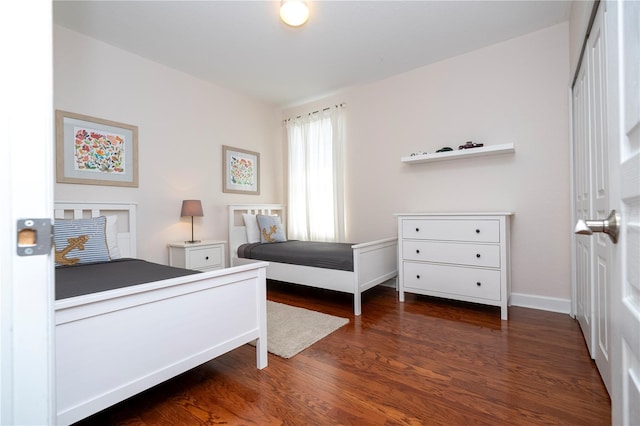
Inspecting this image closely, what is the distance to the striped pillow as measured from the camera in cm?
216

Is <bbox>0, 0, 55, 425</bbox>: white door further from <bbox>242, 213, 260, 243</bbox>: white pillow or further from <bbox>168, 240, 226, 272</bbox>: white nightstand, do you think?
<bbox>242, 213, 260, 243</bbox>: white pillow

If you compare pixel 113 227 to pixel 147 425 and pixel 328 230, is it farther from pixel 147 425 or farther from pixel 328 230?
pixel 328 230

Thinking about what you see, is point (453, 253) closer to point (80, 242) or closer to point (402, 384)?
point (402, 384)

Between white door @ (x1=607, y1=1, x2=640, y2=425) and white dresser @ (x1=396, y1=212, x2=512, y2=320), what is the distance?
2.18 metres

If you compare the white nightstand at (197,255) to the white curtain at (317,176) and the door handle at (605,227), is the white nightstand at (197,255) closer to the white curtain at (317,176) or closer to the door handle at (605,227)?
the white curtain at (317,176)

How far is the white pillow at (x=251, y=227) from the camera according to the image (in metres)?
3.79

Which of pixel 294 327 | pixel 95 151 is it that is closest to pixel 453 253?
pixel 294 327

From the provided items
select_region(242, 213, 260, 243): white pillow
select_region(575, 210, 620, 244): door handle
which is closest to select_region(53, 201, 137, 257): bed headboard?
select_region(242, 213, 260, 243): white pillow

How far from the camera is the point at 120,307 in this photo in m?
1.25

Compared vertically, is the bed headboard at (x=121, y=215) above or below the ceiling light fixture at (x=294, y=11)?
below

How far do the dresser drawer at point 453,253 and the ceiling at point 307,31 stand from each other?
1.92 meters

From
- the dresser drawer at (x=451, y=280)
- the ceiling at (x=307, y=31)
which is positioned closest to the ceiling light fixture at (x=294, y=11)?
the ceiling at (x=307, y=31)

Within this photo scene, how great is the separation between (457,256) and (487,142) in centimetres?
119

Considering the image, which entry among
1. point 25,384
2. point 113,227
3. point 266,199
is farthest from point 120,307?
point 266,199
